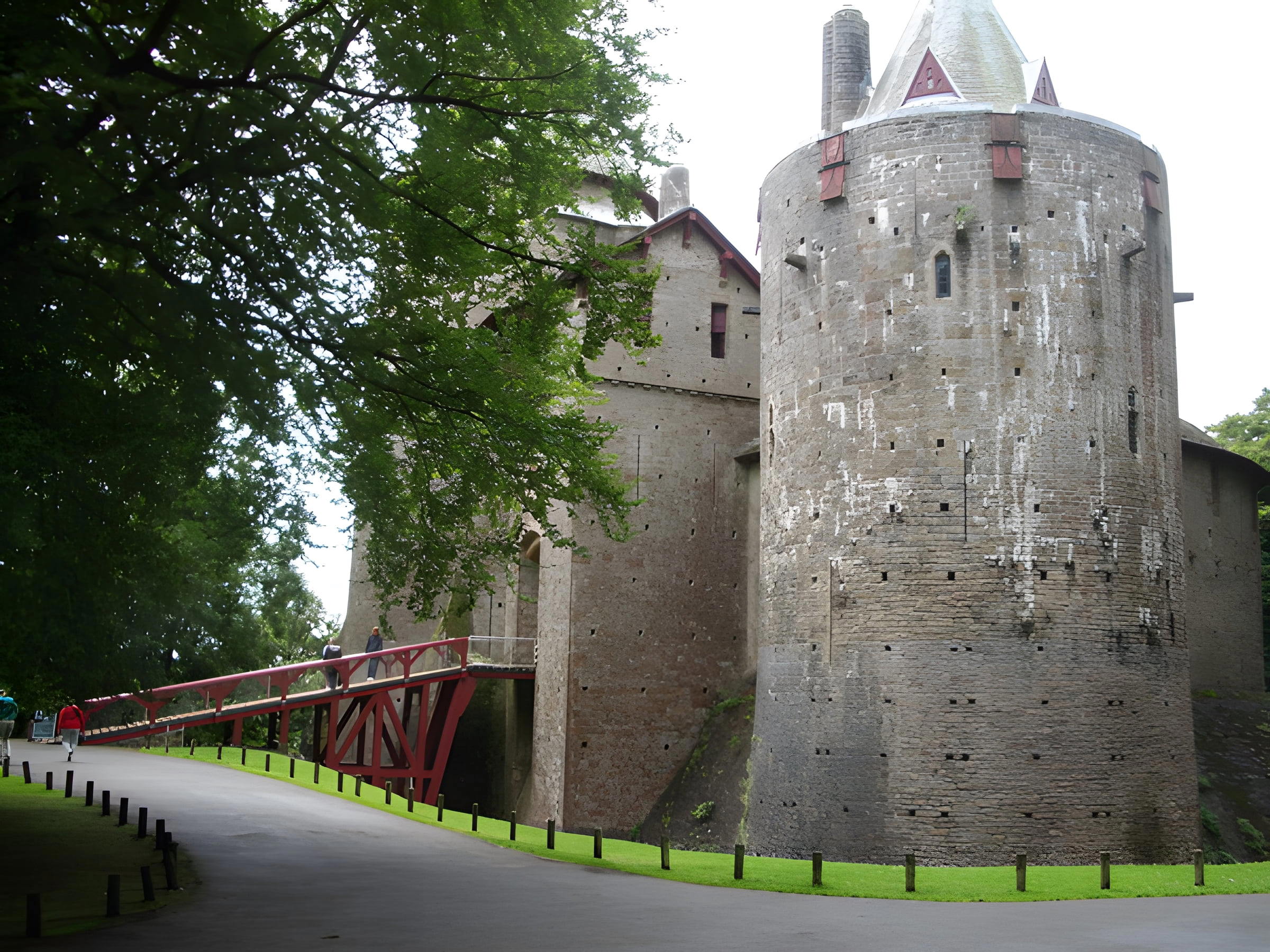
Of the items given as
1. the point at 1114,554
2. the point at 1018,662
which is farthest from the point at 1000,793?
the point at 1114,554

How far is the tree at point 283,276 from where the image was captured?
10.4 m

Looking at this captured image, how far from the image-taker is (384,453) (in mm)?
15055

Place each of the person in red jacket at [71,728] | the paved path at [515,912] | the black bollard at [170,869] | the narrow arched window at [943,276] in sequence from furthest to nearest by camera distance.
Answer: the person in red jacket at [71,728] < the narrow arched window at [943,276] < the black bollard at [170,869] < the paved path at [515,912]

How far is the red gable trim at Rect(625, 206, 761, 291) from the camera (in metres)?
30.6

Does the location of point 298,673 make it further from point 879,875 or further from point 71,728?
point 879,875

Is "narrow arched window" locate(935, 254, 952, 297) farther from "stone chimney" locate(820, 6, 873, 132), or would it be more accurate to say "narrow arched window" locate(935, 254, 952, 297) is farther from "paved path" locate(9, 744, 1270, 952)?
"paved path" locate(9, 744, 1270, 952)

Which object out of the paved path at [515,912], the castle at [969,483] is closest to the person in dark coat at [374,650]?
→ the castle at [969,483]

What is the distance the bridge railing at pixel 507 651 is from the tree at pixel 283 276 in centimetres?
1342

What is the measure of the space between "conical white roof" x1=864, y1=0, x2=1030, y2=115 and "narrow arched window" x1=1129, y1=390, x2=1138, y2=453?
6.53 meters

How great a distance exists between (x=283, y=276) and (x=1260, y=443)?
37856 mm

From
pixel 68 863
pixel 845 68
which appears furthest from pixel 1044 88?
pixel 68 863

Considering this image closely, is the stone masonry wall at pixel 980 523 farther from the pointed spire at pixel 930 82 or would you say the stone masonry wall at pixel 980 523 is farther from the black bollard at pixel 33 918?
the black bollard at pixel 33 918

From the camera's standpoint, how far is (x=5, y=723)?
22.7 metres

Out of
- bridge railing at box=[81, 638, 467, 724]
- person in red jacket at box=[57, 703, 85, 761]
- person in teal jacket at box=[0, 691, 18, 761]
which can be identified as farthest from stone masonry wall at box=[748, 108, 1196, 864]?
person in teal jacket at box=[0, 691, 18, 761]
